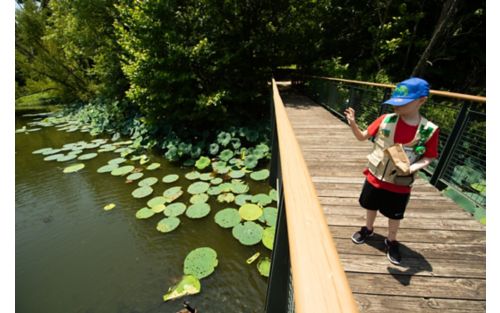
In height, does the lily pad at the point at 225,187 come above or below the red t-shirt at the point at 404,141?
below

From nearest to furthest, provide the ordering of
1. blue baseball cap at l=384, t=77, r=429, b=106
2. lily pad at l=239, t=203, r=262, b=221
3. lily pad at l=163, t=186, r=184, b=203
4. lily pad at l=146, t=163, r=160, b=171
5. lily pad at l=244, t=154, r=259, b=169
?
blue baseball cap at l=384, t=77, r=429, b=106 < lily pad at l=239, t=203, r=262, b=221 < lily pad at l=163, t=186, r=184, b=203 < lily pad at l=244, t=154, r=259, b=169 < lily pad at l=146, t=163, r=160, b=171

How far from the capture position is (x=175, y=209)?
4145 mm

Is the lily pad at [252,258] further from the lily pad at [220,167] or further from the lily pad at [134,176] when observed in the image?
the lily pad at [134,176]

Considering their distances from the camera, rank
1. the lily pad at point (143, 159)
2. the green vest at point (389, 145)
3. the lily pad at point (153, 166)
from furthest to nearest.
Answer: the lily pad at point (143, 159)
the lily pad at point (153, 166)
the green vest at point (389, 145)

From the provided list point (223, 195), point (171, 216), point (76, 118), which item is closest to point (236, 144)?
point (223, 195)

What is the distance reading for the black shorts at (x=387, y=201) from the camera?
5.37 ft

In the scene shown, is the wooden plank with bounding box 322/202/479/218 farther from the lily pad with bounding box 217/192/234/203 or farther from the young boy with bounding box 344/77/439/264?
the lily pad with bounding box 217/192/234/203

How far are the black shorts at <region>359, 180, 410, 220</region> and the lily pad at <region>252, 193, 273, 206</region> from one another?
100.0 inches

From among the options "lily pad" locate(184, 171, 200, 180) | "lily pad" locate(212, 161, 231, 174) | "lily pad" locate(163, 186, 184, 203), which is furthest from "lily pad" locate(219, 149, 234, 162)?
"lily pad" locate(163, 186, 184, 203)

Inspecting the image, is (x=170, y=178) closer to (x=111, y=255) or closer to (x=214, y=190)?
(x=214, y=190)

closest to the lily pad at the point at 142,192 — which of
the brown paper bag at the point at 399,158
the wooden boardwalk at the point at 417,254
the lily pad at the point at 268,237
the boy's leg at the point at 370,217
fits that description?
the lily pad at the point at 268,237

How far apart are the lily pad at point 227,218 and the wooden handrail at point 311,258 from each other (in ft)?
10.4

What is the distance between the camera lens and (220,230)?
377 cm

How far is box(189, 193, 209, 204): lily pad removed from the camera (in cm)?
438
